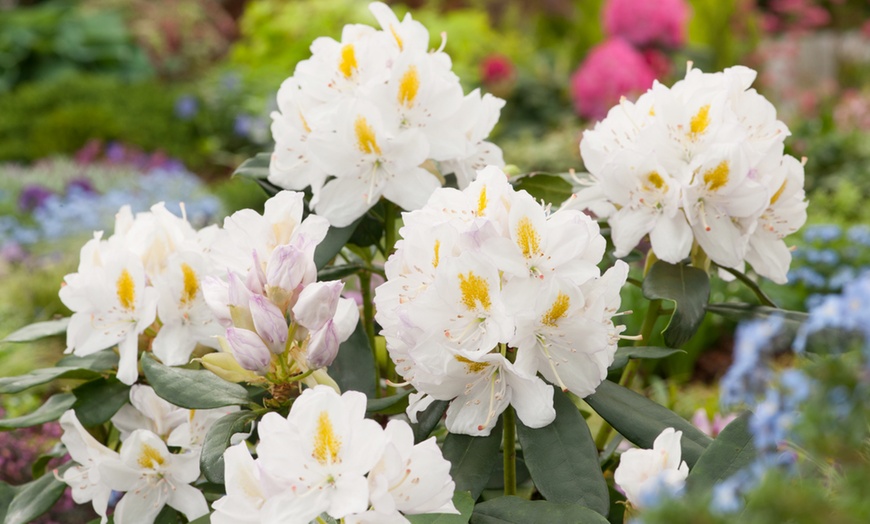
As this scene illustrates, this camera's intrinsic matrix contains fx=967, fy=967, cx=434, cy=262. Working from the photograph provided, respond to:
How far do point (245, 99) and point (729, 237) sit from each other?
6.54m

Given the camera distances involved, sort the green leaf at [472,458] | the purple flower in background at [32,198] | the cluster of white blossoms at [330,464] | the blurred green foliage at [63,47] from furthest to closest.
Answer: the blurred green foliage at [63,47], the purple flower in background at [32,198], the green leaf at [472,458], the cluster of white blossoms at [330,464]

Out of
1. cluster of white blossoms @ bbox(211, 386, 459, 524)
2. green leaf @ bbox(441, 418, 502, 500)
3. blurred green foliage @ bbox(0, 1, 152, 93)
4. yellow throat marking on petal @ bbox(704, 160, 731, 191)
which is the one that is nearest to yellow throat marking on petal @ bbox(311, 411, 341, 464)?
cluster of white blossoms @ bbox(211, 386, 459, 524)

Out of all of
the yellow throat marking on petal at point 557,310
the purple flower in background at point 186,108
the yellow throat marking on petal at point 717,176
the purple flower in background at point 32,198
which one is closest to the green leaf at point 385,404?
the yellow throat marking on petal at point 557,310

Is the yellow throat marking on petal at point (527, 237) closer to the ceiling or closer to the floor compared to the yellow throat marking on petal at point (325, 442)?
closer to the ceiling

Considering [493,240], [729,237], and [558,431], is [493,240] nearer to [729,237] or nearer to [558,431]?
[558,431]

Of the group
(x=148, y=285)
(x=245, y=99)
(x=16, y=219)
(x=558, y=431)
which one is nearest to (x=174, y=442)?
(x=148, y=285)

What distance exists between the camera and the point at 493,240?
987 millimetres

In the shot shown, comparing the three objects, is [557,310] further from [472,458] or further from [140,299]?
[140,299]

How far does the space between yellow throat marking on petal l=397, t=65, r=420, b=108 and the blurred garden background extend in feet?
6.02

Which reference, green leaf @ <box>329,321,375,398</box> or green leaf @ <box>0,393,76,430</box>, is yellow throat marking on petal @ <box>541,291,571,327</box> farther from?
green leaf @ <box>0,393,76,430</box>

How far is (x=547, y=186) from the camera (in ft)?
4.75

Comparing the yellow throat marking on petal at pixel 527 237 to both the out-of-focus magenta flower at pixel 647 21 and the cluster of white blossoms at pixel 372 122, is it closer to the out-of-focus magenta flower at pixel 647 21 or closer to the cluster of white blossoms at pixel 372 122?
the cluster of white blossoms at pixel 372 122

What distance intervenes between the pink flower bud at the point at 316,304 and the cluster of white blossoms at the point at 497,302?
50 mm

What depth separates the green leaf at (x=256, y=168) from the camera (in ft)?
4.66
